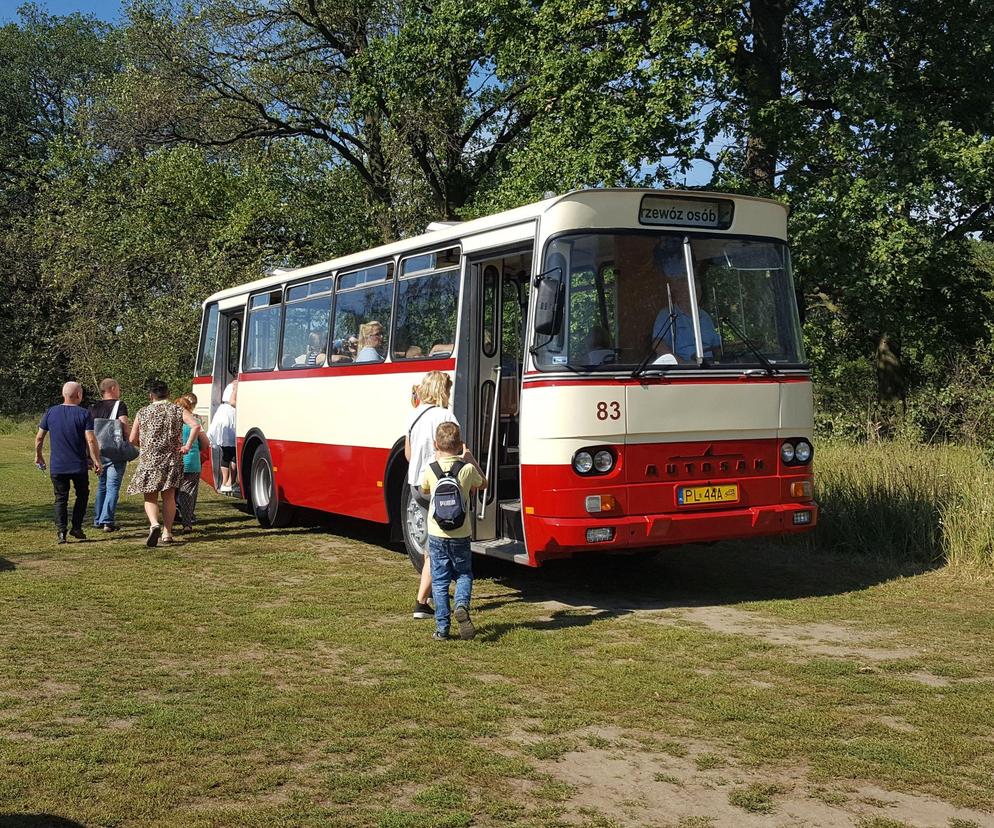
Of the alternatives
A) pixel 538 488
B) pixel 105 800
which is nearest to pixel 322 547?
pixel 538 488

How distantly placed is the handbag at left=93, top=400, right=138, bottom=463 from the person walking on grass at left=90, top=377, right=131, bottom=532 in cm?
6

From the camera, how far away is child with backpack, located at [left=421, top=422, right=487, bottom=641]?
28.3 ft

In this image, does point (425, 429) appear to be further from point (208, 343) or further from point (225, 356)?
point (208, 343)

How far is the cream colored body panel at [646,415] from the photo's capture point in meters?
9.56

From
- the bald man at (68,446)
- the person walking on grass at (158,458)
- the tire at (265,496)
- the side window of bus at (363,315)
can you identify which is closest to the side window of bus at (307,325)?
the side window of bus at (363,315)

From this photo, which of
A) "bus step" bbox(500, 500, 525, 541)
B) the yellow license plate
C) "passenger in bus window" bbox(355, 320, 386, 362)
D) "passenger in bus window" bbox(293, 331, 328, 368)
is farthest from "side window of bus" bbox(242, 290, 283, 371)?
the yellow license plate

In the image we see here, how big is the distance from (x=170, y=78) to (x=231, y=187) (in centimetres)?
303

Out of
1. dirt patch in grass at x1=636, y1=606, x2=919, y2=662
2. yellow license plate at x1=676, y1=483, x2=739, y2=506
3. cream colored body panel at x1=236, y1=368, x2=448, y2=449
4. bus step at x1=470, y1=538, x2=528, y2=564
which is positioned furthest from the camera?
cream colored body panel at x1=236, y1=368, x2=448, y2=449

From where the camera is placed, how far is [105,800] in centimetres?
509

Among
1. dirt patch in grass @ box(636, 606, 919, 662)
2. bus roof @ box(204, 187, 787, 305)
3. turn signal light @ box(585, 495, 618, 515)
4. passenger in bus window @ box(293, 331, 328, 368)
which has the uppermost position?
bus roof @ box(204, 187, 787, 305)

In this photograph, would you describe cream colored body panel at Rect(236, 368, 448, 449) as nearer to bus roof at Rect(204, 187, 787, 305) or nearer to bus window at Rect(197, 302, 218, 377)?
bus roof at Rect(204, 187, 787, 305)

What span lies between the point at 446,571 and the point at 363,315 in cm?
523

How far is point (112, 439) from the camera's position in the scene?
48.0ft

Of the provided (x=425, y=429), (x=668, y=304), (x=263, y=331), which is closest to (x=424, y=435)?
(x=425, y=429)
